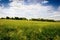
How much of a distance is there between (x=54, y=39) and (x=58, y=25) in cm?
54

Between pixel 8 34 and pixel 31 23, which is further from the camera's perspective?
pixel 31 23

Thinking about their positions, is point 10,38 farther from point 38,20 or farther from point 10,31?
point 38,20

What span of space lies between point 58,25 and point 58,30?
0.78 ft

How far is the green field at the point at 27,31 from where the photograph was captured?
20.7ft

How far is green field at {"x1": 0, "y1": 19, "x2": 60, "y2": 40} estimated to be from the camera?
6.32m

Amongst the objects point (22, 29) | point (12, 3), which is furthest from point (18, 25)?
point (12, 3)

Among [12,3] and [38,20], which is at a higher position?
[12,3]

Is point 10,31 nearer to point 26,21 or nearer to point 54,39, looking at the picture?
point 26,21

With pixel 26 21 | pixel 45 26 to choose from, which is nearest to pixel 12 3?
pixel 26 21

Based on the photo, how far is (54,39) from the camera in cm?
639

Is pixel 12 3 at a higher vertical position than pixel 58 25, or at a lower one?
higher

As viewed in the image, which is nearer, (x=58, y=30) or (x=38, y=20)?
(x=58, y=30)

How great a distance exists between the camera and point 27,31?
21.1 feet

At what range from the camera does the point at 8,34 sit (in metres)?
6.34
